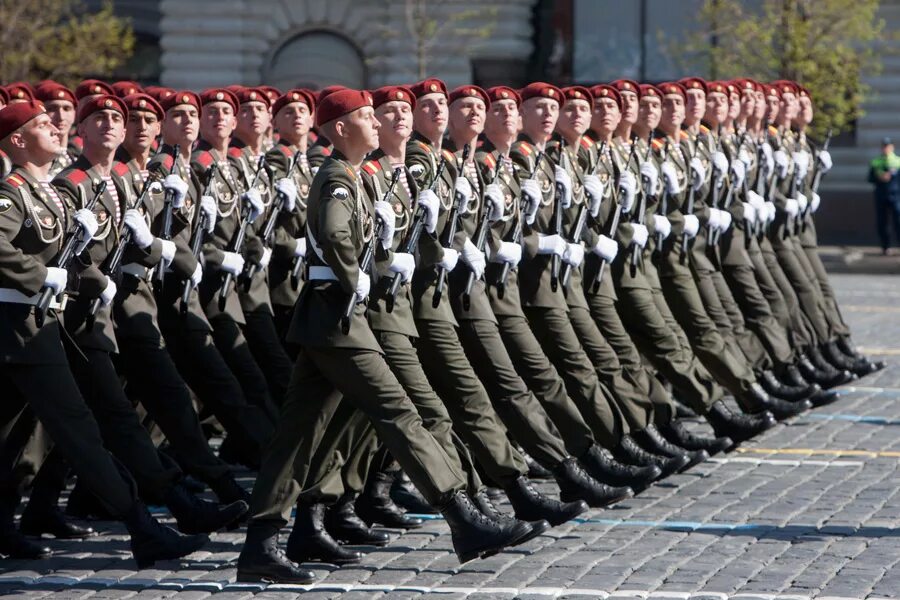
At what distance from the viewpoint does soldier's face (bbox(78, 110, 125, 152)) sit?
25.4ft

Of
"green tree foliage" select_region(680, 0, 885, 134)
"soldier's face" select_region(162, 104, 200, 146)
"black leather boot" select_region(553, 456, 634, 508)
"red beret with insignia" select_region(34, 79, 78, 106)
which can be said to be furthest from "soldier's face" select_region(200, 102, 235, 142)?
"green tree foliage" select_region(680, 0, 885, 134)

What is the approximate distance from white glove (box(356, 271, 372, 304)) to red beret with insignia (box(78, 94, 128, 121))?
1.32m

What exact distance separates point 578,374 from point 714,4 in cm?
1760

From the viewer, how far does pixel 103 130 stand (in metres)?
7.73

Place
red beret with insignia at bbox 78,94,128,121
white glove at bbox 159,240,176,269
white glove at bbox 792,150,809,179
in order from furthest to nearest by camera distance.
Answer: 1. white glove at bbox 792,150,809,179
2. white glove at bbox 159,240,176,269
3. red beret with insignia at bbox 78,94,128,121

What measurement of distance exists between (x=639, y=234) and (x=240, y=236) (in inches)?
74.1

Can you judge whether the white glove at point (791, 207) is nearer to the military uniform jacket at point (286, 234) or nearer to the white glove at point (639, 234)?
the white glove at point (639, 234)

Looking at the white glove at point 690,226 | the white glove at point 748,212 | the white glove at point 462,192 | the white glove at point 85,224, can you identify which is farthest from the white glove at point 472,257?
the white glove at point 748,212

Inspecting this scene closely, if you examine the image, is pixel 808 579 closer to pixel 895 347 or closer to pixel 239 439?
pixel 239 439

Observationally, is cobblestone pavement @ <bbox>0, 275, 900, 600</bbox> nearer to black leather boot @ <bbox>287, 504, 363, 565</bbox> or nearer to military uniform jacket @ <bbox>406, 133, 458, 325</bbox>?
black leather boot @ <bbox>287, 504, 363, 565</bbox>

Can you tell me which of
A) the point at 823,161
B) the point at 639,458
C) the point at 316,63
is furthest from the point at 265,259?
the point at 316,63

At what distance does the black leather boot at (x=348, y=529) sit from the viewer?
7.68 metres

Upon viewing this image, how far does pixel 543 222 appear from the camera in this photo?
8859mm

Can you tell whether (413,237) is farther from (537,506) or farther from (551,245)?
(551,245)
